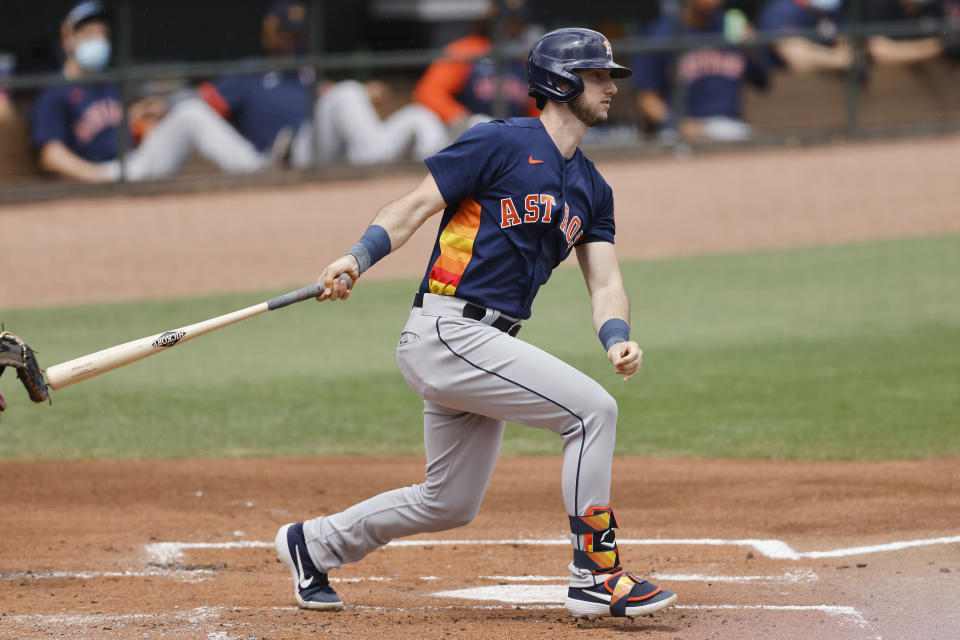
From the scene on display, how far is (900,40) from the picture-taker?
1578cm

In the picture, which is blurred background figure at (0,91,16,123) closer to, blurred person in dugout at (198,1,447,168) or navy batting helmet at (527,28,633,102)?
blurred person in dugout at (198,1,447,168)

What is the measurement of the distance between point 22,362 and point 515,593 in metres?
1.79

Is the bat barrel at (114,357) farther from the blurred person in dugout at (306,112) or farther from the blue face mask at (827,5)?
the blue face mask at (827,5)

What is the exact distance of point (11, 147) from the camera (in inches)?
529

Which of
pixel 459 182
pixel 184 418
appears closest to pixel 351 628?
pixel 459 182

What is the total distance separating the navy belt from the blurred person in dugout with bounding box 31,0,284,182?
1009 centimetres

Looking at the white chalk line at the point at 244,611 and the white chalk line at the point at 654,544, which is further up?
the white chalk line at the point at 244,611

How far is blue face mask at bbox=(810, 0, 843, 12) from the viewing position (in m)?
15.7

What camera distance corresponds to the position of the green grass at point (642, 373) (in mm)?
7203

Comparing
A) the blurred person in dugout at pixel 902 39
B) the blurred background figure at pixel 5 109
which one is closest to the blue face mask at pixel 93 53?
the blurred background figure at pixel 5 109

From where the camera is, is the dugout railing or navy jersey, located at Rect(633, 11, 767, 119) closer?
the dugout railing

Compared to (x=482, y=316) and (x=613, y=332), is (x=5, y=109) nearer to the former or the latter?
(x=482, y=316)

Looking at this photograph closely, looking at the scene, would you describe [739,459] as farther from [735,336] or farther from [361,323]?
[361,323]

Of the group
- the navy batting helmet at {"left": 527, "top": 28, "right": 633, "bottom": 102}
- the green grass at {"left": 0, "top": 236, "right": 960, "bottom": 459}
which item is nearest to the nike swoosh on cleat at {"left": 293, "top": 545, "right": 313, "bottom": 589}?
the navy batting helmet at {"left": 527, "top": 28, "right": 633, "bottom": 102}
